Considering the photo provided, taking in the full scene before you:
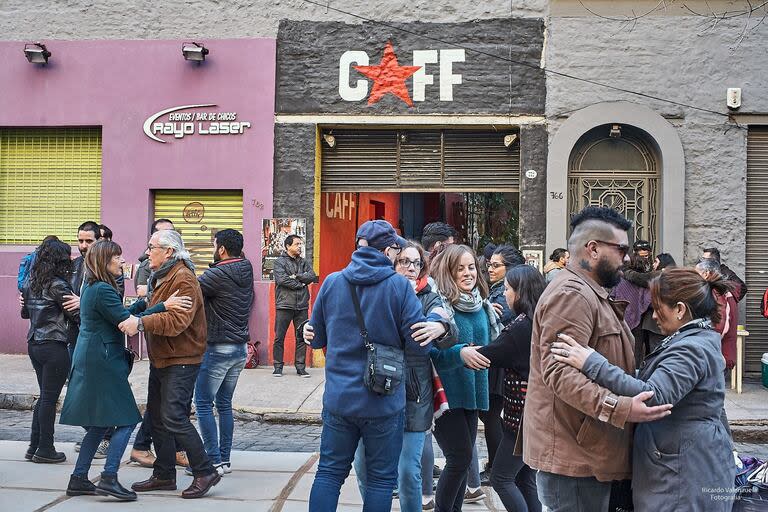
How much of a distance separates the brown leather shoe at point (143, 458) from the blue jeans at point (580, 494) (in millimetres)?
4404

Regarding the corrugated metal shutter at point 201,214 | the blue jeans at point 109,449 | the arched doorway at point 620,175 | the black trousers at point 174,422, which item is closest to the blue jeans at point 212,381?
the black trousers at point 174,422

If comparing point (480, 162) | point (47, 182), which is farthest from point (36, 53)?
point (480, 162)

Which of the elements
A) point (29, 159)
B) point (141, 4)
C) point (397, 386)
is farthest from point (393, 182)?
point (397, 386)

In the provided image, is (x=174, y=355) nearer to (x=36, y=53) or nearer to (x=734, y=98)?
(x=36, y=53)

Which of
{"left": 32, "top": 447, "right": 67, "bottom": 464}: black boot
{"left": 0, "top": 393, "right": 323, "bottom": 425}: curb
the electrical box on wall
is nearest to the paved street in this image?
{"left": 0, "top": 393, "right": 323, "bottom": 425}: curb

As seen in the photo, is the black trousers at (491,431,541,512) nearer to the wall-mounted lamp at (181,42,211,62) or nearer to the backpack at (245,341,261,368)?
the backpack at (245,341,261,368)

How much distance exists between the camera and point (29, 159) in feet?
44.2

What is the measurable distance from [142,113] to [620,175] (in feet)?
24.4

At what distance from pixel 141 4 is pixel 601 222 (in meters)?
11.1

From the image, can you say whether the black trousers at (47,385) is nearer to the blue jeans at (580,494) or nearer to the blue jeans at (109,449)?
the blue jeans at (109,449)

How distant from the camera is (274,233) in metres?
12.6

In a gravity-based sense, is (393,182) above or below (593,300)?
above

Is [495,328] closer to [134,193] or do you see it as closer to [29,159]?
[134,193]

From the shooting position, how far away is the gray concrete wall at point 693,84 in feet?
39.3
